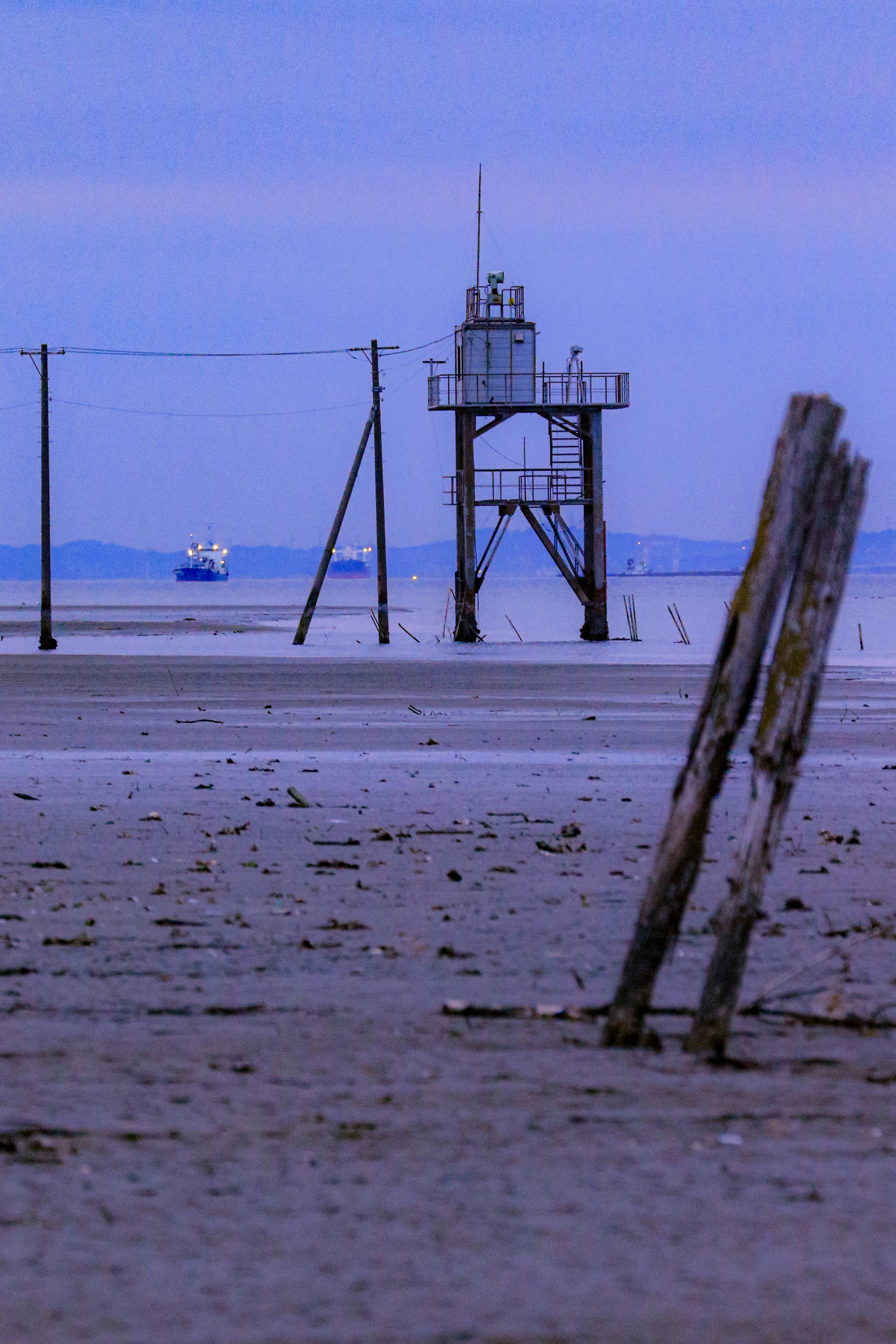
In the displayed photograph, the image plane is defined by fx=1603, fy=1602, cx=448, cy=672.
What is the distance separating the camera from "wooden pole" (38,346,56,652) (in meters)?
35.6

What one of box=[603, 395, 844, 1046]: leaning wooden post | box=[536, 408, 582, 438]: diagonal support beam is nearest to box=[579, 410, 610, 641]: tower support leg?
box=[536, 408, 582, 438]: diagonal support beam

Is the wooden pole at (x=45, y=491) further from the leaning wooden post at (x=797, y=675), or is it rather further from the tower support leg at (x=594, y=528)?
the leaning wooden post at (x=797, y=675)

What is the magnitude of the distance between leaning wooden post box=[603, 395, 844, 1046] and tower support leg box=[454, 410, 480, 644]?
3388 cm

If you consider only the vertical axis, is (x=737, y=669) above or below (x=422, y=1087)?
above

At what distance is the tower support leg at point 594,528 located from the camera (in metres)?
40.2

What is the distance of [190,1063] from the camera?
5023 mm

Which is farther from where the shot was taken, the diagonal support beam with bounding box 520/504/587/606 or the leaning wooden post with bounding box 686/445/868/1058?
the diagonal support beam with bounding box 520/504/587/606

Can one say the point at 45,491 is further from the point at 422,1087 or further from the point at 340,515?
the point at 422,1087

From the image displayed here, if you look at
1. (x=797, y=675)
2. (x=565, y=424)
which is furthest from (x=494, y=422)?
(x=797, y=675)

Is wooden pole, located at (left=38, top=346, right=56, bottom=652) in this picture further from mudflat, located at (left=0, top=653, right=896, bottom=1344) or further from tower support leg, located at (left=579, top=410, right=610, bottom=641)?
mudflat, located at (left=0, top=653, right=896, bottom=1344)

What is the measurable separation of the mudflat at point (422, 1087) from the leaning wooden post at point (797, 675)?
25.5 inches

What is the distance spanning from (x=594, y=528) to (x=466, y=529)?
11.0 ft

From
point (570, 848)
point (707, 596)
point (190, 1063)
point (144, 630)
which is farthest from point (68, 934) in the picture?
point (707, 596)

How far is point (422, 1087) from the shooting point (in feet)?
15.7
